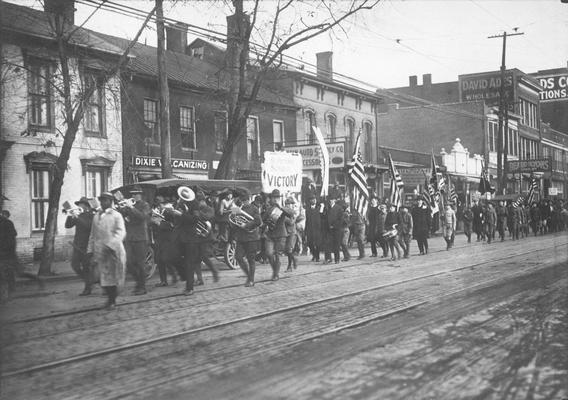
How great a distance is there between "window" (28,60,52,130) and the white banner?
602 centimetres

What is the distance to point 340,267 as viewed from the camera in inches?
584

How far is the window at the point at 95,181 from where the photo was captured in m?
20.1

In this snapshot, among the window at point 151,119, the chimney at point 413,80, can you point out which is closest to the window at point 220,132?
the window at point 151,119

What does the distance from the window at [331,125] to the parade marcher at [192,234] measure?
913 inches

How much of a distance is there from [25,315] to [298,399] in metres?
5.47

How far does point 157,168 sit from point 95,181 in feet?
8.37

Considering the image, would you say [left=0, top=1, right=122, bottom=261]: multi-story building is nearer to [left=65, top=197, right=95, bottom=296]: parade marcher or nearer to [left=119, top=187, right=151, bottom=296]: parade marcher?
[left=65, top=197, right=95, bottom=296]: parade marcher

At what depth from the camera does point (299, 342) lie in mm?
6574

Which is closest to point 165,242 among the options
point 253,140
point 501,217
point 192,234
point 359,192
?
point 192,234

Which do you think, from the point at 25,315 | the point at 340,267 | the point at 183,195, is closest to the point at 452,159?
the point at 340,267

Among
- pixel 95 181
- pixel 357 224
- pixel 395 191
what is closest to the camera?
pixel 357 224

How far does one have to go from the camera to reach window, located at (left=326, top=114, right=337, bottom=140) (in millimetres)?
33625

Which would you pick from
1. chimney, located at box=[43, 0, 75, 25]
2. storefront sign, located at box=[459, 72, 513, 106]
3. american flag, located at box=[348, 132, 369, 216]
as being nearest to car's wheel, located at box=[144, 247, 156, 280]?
chimney, located at box=[43, 0, 75, 25]

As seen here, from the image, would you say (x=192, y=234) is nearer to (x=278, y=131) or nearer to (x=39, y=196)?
(x=39, y=196)
